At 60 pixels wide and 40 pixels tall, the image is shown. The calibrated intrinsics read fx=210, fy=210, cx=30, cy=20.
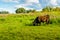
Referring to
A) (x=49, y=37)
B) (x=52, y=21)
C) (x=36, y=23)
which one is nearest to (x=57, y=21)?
(x=52, y=21)

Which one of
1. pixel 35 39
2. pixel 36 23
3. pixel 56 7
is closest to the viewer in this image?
pixel 35 39

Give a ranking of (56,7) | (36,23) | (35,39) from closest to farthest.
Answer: (35,39)
(36,23)
(56,7)

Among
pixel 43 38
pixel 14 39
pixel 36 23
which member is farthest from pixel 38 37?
pixel 36 23

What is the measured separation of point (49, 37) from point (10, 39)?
312 centimetres

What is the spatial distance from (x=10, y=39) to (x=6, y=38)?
2.05ft

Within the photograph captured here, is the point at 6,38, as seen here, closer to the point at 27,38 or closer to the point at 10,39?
the point at 10,39

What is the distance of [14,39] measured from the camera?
16500 mm

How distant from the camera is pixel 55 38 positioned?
16.4m

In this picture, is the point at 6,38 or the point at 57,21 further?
the point at 57,21

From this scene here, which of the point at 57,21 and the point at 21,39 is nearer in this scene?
the point at 21,39

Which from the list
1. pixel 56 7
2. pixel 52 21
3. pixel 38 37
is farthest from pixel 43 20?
pixel 56 7

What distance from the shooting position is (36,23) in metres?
26.8

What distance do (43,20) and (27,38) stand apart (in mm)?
11636

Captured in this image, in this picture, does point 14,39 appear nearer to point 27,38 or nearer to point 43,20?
point 27,38
